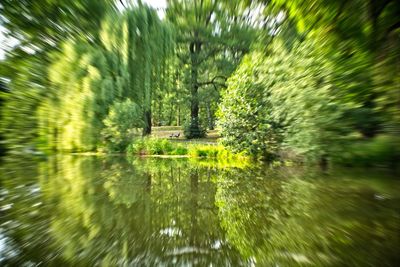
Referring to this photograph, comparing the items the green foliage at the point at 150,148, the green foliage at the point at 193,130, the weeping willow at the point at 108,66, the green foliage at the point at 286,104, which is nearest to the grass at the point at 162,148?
the green foliage at the point at 150,148

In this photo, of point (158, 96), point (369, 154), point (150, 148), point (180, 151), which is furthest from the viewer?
point (150, 148)

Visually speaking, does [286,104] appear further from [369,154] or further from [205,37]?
[205,37]

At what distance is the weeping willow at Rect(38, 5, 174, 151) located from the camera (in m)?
2.64

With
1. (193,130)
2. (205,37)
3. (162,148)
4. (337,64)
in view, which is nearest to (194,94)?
(193,130)

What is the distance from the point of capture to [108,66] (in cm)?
362

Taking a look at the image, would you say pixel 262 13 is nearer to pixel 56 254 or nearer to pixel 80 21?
pixel 80 21

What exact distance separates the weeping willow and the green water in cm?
55

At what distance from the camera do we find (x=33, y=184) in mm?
8555

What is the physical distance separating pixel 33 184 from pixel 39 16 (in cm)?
768

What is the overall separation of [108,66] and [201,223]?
103 inches

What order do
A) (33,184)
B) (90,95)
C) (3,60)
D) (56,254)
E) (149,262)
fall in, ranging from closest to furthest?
(3,60) < (149,262) < (56,254) < (90,95) < (33,184)

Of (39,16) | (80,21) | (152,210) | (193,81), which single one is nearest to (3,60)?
(39,16)

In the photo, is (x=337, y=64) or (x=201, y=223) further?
(x=201, y=223)

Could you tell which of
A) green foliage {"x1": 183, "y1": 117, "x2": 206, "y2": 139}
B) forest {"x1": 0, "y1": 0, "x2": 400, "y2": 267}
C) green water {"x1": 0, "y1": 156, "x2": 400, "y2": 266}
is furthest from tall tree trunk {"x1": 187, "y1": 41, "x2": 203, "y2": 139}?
forest {"x1": 0, "y1": 0, "x2": 400, "y2": 267}
